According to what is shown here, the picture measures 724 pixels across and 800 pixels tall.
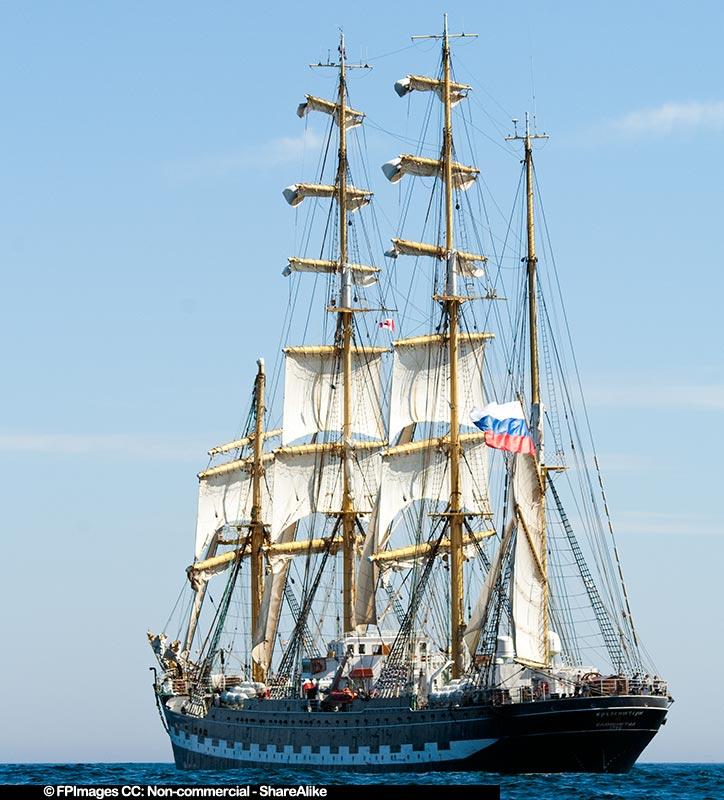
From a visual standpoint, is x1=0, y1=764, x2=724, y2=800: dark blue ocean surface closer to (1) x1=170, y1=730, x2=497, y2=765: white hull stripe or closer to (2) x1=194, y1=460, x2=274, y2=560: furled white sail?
(1) x1=170, y1=730, x2=497, y2=765: white hull stripe

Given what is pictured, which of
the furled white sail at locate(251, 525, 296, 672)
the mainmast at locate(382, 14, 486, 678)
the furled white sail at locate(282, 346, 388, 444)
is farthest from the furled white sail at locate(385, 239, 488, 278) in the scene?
the furled white sail at locate(251, 525, 296, 672)

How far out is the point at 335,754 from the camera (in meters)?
98.5

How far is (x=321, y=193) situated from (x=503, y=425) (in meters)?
37.2

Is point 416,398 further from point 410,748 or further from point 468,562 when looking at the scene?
point 410,748

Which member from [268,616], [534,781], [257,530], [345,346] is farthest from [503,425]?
[257,530]

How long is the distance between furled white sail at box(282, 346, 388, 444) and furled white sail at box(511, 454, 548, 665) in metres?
31.1

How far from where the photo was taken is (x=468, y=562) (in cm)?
11050

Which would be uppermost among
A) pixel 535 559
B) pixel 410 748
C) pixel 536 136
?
pixel 536 136

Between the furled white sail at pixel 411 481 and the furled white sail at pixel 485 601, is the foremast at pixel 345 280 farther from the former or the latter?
the furled white sail at pixel 485 601

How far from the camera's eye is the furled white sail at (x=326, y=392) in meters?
122

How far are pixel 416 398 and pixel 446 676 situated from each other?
20.8 meters

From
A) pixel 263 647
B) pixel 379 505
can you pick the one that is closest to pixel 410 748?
pixel 379 505

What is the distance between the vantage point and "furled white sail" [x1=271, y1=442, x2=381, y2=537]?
119 meters

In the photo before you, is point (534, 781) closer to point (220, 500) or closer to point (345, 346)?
point (345, 346)
